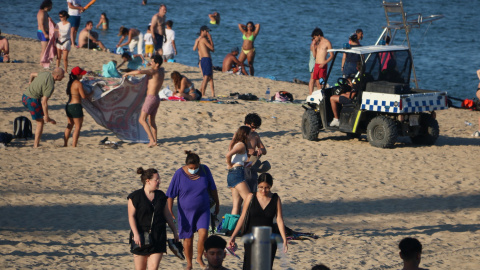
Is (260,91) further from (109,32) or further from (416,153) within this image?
(109,32)

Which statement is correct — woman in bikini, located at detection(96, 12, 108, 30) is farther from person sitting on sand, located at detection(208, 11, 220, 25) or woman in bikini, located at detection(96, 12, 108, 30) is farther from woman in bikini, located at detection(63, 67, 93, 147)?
woman in bikini, located at detection(63, 67, 93, 147)

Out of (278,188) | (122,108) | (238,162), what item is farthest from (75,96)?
(238,162)

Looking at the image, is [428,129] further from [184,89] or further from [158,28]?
[158,28]

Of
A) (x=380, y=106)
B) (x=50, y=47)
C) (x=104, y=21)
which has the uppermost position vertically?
(x=104, y=21)

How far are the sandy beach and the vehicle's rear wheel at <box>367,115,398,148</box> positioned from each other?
0.16 m

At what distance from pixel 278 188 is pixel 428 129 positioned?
418 cm

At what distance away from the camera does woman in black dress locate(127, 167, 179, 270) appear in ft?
21.1

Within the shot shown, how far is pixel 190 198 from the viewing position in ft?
23.6

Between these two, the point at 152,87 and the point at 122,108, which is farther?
the point at 122,108

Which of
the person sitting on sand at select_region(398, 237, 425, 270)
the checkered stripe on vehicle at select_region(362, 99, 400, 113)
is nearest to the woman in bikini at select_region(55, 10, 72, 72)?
the checkered stripe on vehicle at select_region(362, 99, 400, 113)

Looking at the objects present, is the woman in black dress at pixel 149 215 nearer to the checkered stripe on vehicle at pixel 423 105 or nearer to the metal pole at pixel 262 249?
the metal pole at pixel 262 249

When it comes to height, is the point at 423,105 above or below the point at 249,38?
below

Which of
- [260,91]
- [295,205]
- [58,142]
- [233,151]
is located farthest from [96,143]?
[260,91]

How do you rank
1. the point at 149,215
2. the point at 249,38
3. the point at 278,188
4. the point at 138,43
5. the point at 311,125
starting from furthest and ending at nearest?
the point at 138,43 → the point at 249,38 → the point at 311,125 → the point at 278,188 → the point at 149,215
